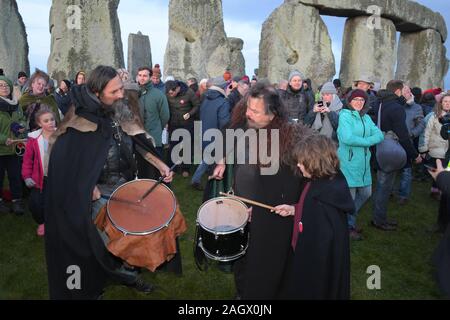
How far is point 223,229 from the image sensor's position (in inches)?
119

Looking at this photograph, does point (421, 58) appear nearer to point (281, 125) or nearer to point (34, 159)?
point (281, 125)

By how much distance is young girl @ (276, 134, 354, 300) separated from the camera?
260 centimetres

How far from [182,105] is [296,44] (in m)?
5.91

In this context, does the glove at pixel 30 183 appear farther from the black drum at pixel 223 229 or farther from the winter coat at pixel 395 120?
the winter coat at pixel 395 120

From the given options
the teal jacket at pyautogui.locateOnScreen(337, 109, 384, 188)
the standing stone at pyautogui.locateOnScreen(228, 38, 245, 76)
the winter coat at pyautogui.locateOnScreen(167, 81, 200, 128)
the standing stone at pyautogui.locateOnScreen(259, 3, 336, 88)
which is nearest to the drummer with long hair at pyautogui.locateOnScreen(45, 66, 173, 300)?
the teal jacket at pyautogui.locateOnScreen(337, 109, 384, 188)

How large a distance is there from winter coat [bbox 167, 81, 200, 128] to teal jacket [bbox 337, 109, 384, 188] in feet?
12.4

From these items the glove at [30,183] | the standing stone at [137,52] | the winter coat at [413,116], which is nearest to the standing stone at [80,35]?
the standing stone at [137,52]

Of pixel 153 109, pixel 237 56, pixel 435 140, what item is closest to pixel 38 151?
pixel 153 109

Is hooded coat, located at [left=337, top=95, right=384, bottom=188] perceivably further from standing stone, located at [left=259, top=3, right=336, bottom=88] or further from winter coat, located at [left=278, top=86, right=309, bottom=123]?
standing stone, located at [left=259, top=3, right=336, bottom=88]

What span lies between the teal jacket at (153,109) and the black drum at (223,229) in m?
3.67

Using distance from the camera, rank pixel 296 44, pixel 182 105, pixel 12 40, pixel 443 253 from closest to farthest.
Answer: pixel 443 253 < pixel 182 105 < pixel 12 40 < pixel 296 44

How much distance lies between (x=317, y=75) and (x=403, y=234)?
794 centimetres
